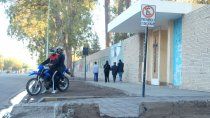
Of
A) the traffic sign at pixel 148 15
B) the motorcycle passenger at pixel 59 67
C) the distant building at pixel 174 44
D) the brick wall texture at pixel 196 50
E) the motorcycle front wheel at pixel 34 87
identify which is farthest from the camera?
the distant building at pixel 174 44

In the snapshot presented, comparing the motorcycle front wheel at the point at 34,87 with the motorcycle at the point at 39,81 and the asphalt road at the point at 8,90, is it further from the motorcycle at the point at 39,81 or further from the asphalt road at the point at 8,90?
the asphalt road at the point at 8,90

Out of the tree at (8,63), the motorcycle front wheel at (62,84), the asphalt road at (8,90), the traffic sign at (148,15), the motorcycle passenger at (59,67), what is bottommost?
the asphalt road at (8,90)

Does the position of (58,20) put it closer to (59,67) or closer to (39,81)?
(59,67)

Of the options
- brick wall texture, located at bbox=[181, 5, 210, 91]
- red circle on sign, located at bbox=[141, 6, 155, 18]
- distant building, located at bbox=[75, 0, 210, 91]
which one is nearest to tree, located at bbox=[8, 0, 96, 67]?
distant building, located at bbox=[75, 0, 210, 91]

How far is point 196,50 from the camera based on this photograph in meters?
20.1

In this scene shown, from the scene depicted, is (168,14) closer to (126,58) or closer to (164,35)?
(164,35)

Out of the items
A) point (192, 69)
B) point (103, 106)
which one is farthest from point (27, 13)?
point (103, 106)

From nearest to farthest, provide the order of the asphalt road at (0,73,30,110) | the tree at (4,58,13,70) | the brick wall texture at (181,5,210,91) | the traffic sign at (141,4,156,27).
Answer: the asphalt road at (0,73,30,110)
the traffic sign at (141,4,156,27)
the brick wall texture at (181,5,210,91)
the tree at (4,58,13,70)

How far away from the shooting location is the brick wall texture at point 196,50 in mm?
18889

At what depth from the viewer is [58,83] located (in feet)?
59.9

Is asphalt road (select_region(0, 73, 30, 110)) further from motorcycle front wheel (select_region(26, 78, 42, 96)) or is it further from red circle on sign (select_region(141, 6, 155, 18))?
red circle on sign (select_region(141, 6, 155, 18))

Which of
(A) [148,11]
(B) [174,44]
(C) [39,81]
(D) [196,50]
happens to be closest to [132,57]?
(B) [174,44]

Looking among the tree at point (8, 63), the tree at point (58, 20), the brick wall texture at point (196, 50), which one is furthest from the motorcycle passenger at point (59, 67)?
the tree at point (8, 63)

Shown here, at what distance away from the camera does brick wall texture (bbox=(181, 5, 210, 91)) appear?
18.9 metres
